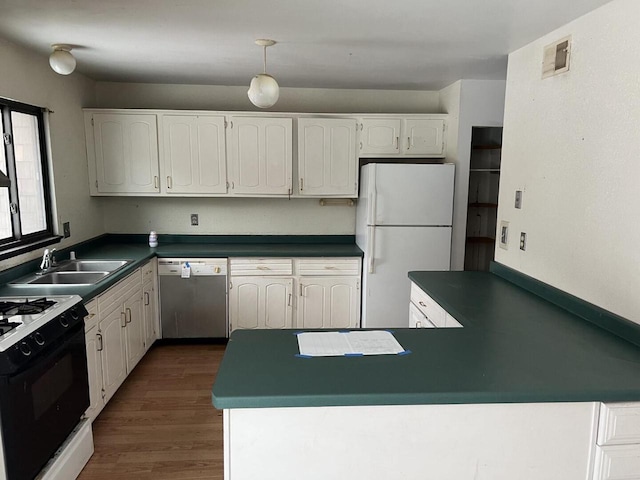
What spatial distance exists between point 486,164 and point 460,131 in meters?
0.90

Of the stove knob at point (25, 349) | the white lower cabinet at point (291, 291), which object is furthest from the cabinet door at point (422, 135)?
the stove knob at point (25, 349)

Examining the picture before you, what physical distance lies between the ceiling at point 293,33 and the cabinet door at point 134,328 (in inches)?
67.4

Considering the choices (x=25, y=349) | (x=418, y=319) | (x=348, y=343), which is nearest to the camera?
(x=348, y=343)

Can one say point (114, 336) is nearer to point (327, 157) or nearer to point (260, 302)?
point (260, 302)

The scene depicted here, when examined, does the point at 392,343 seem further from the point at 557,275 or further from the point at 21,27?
the point at 21,27

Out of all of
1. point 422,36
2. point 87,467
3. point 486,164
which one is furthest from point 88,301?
point 486,164

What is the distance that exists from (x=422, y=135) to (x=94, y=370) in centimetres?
316

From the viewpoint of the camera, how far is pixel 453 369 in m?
1.51

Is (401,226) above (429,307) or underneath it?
above

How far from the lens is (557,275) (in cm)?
231

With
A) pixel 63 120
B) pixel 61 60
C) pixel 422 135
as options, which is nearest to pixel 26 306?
pixel 61 60

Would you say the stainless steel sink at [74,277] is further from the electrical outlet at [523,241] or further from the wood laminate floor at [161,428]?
the electrical outlet at [523,241]

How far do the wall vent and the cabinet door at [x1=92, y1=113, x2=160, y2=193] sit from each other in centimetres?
302

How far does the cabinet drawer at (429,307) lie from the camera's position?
2377mm
